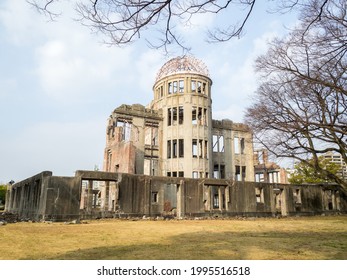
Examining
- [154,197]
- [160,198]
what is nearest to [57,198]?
[160,198]

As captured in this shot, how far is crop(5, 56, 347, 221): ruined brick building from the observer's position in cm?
1827

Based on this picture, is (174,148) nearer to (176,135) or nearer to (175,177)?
(176,135)

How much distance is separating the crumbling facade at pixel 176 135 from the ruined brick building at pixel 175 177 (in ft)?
0.33

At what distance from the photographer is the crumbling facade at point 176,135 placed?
98.9ft

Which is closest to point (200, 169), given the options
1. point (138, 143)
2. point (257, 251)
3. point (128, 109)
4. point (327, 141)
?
point (138, 143)

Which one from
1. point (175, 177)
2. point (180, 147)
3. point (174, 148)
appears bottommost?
point (175, 177)

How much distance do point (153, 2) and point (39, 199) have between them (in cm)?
1552

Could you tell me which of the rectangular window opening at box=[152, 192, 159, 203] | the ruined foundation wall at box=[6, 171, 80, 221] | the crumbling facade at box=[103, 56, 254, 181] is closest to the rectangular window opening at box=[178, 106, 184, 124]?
the crumbling facade at box=[103, 56, 254, 181]

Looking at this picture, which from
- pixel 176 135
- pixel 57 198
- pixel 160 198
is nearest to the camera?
pixel 57 198

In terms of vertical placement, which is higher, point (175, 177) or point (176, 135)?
point (176, 135)

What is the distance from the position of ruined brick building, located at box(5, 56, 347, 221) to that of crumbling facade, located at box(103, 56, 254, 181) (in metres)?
0.10

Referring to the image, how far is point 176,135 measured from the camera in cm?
3111

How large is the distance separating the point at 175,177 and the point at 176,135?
36.8ft

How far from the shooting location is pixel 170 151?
31391 millimetres
